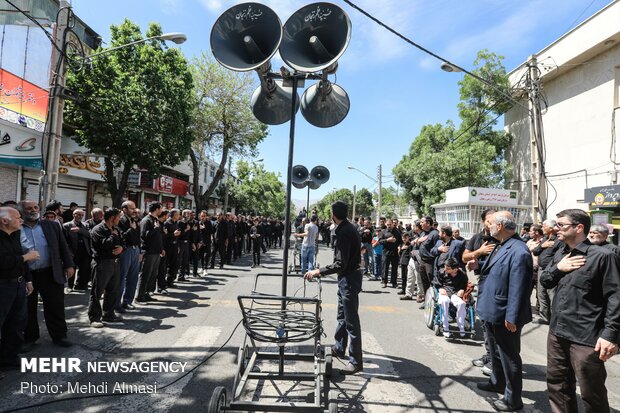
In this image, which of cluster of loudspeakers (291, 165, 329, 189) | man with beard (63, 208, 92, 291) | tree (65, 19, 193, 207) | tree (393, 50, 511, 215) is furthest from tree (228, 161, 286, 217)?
man with beard (63, 208, 92, 291)

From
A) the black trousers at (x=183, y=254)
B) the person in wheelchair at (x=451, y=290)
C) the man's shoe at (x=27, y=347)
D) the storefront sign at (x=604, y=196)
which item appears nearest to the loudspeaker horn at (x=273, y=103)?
the person in wheelchair at (x=451, y=290)

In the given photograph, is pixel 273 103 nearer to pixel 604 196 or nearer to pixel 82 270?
pixel 82 270

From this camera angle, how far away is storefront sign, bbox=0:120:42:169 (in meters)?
12.5

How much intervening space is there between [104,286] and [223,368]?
2.71 m

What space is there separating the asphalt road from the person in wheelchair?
1.04 feet

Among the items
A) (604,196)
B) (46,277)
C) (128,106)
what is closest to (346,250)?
(46,277)

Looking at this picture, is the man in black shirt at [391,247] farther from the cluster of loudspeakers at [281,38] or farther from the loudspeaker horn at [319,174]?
the cluster of loudspeakers at [281,38]

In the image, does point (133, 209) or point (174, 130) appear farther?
point (174, 130)

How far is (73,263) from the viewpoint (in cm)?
558

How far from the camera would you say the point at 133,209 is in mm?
6992

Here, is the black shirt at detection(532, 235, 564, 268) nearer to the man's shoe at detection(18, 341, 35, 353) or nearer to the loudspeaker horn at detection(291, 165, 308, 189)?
the loudspeaker horn at detection(291, 165, 308, 189)

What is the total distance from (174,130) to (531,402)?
48.9 ft

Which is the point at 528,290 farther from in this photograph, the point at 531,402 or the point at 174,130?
the point at 174,130

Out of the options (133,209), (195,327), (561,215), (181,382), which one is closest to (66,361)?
(181,382)
